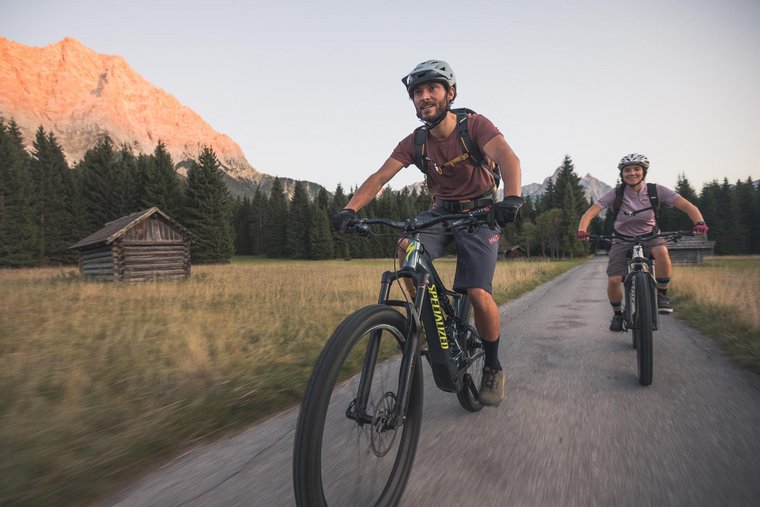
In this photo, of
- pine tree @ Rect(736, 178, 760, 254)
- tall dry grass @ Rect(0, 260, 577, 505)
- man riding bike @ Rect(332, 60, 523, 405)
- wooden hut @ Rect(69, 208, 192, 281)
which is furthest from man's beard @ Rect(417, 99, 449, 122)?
pine tree @ Rect(736, 178, 760, 254)

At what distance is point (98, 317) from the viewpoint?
819 centimetres

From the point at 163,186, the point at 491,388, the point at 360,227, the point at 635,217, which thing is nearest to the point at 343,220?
the point at 360,227

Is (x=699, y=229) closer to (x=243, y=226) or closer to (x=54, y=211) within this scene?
(x=54, y=211)

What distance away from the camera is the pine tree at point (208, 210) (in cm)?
4781

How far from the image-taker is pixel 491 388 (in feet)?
9.31

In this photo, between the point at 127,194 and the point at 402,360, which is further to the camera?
the point at 127,194

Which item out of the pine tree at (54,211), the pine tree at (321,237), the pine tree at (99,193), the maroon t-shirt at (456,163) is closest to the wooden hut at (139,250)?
the maroon t-shirt at (456,163)

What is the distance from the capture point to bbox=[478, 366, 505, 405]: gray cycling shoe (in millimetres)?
2795

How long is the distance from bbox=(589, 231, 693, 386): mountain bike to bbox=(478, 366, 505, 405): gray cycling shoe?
4.81 feet

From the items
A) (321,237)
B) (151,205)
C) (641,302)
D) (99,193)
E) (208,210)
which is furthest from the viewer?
(321,237)

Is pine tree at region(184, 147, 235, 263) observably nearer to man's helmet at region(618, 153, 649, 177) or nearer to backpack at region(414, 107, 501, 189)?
man's helmet at region(618, 153, 649, 177)

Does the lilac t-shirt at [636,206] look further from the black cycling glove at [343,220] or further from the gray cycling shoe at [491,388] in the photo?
the black cycling glove at [343,220]

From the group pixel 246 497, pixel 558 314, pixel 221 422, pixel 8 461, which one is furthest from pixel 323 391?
pixel 558 314

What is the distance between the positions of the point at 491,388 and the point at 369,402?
145 centimetres
